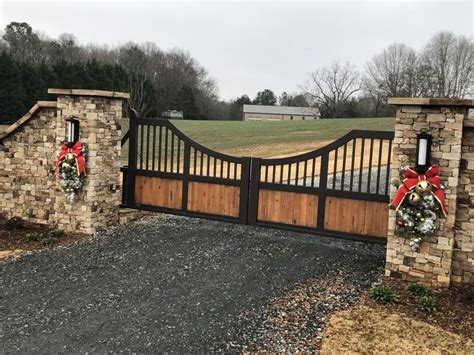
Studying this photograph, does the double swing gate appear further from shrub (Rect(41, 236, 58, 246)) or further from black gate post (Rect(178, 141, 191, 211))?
shrub (Rect(41, 236, 58, 246))

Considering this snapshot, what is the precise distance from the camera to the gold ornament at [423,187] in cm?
525

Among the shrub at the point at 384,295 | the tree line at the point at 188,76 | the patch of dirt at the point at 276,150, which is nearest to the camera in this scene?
the shrub at the point at 384,295

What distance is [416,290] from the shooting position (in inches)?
207

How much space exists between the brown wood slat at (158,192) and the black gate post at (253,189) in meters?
1.31

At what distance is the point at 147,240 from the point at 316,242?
262cm

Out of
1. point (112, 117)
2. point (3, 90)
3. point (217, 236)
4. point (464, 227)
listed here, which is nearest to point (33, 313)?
point (217, 236)

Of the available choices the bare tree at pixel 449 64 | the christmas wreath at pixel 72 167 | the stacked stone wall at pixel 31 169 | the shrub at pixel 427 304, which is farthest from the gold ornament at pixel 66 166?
the bare tree at pixel 449 64

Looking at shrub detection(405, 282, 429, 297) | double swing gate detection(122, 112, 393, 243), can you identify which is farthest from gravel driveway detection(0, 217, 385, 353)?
shrub detection(405, 282, 429, 297)

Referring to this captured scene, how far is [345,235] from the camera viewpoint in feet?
21.4

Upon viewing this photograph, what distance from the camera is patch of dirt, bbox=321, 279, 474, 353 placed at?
13.4ft

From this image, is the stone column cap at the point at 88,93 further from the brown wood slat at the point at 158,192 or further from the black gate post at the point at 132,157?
A: the brown wood slat at the point at 158,192

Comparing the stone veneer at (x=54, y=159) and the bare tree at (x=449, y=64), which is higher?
the bare tree at (x=449, y=64)

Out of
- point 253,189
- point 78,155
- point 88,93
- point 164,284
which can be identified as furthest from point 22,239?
point 253,189

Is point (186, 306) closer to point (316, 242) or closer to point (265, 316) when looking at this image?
point (265, 316)
